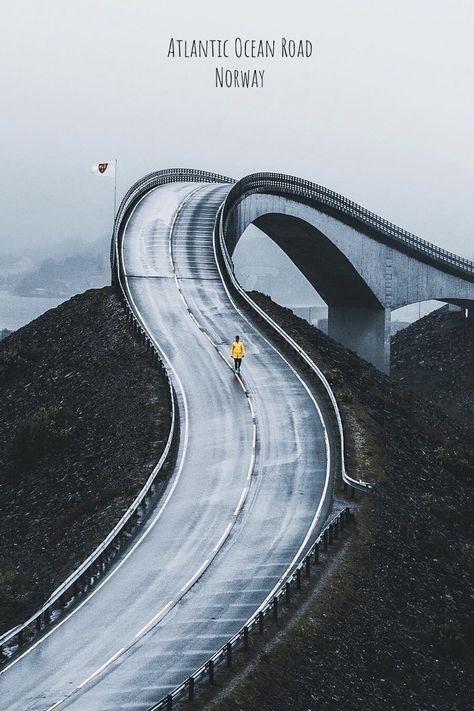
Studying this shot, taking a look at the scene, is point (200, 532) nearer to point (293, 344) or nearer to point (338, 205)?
point (293, 344)

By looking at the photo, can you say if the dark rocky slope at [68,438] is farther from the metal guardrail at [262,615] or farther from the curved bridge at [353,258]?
the curved bridge at [353,258]

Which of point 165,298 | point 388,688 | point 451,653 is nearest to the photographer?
point 388,688

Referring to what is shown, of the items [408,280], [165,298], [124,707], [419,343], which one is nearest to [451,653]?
[124,707]

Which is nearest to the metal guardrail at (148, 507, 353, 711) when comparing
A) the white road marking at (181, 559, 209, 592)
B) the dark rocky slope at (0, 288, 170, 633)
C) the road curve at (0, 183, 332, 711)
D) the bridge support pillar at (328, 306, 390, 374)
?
the road curve at (0, 183, 332, 711)

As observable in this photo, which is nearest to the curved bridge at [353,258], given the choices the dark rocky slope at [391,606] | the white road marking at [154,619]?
the dark rocky slope at [391,606]

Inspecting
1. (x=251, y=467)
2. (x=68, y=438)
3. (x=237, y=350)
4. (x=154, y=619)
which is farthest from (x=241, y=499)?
(x=237, y=350)

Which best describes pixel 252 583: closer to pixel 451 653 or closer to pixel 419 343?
pixel 451 653
